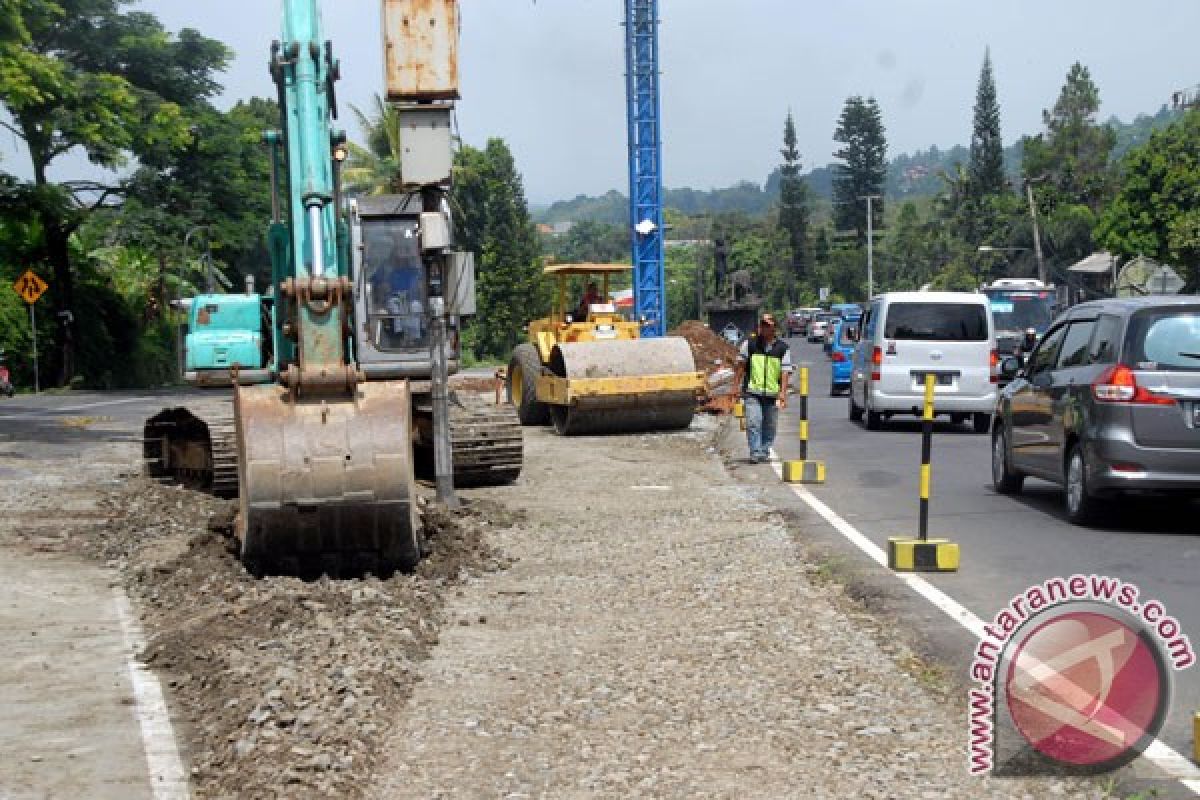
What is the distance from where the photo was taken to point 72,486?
1800cm

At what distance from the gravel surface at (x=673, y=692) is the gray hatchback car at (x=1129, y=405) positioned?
2613mm

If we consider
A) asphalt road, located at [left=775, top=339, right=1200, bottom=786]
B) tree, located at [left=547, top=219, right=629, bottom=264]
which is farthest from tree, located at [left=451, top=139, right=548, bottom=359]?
tree, located at [left=547, top=219, right=629, bottom=264]

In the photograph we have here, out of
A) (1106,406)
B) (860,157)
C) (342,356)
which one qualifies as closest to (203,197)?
(342,356)

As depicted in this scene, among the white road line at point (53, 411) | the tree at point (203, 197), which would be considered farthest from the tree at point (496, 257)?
the white road line at point (53, 411)

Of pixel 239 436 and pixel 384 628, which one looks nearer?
pixel 384 628

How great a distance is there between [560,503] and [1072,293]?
6886 centimetres

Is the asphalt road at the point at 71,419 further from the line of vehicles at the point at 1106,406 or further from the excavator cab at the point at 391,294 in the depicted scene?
the line of vehicles at the point at 1106,406

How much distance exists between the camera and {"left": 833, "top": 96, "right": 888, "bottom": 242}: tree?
424 ft

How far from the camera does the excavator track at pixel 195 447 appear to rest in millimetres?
15469

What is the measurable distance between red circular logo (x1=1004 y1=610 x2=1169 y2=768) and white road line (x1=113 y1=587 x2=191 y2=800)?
3.50 m

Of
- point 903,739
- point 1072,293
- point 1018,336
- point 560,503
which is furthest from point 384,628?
point 1072,293

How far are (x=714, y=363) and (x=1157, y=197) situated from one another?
1382 inches

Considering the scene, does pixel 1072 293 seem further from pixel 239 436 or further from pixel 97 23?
pixel 239 436

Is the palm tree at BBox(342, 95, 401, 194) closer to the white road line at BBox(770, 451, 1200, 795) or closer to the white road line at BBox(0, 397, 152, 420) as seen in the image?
the white road line at BBox(0, 397, 152, 420)
